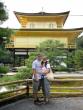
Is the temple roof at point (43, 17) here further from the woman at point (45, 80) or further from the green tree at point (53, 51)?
the woman at point (45, 80)

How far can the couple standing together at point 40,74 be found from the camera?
1052 cm

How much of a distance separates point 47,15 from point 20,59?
797 cm

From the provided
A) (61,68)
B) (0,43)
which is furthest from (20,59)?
(0,43)

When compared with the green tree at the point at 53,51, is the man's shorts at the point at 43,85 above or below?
below

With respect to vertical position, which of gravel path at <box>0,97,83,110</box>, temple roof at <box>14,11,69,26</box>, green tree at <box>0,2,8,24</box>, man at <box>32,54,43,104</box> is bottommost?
gravel path at <box>0,97,83,110</box>

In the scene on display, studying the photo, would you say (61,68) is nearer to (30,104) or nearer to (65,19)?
(65,19)

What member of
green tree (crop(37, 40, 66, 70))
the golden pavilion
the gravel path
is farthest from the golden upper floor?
the gravel path

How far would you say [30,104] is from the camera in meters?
10.4

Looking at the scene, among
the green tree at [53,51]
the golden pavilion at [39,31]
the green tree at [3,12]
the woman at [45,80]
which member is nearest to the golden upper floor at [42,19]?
the golden pavilion at [39,31]

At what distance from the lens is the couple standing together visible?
10.5 m

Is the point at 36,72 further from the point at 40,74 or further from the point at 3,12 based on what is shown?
the point at 3,12

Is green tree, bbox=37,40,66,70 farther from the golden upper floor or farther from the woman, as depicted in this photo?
the woman

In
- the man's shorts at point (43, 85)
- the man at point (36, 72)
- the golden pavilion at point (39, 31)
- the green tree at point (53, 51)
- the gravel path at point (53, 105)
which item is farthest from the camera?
the golden pavilion at point (39, 31)

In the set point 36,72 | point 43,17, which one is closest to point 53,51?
point 43,17
